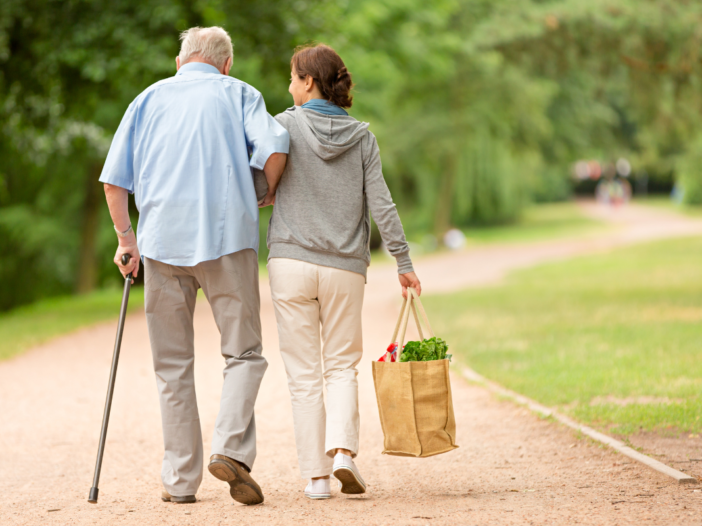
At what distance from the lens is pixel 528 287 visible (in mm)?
16562

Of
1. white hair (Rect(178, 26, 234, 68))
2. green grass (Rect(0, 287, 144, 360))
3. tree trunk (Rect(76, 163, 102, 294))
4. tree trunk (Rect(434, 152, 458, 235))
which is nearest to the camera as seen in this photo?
white hair (Rect(178, 26, 234, 68))

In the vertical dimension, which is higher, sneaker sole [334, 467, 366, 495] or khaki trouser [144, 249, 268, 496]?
khaki trouser [144, 249, 268, 496]

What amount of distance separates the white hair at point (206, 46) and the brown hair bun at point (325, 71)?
1.17ft

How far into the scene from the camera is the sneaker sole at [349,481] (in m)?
3.74

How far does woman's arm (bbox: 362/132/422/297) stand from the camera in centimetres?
386

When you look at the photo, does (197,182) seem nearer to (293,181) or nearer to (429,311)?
(293,181)

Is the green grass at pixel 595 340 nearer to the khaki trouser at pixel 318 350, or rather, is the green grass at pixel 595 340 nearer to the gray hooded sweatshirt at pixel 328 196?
the khaki trouser at pixel 318 350

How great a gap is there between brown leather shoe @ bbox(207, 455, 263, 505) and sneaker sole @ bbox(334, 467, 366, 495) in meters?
0.36

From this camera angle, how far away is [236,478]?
12.0ft

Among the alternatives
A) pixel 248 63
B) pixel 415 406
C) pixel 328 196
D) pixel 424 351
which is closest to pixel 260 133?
pixel 328 196

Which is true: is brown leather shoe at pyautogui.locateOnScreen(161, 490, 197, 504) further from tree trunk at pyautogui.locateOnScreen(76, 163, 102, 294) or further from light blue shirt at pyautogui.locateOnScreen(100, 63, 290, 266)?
tree trunk at pyautogui.locateOnScreen(76, 163, 102, 294)

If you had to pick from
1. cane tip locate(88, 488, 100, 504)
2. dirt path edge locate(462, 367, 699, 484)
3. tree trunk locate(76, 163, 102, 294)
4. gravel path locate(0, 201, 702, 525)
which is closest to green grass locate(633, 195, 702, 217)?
tree trunk locate(76, 163, 102, 294)

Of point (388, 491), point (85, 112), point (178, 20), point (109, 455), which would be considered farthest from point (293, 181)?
point (85, 112)

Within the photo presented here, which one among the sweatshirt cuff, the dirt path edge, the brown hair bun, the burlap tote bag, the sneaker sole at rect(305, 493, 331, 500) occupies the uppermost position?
the brown hair bun
